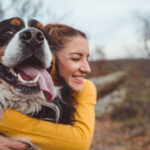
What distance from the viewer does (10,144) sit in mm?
1862

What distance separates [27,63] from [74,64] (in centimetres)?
58

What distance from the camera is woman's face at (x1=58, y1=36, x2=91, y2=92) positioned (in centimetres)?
232

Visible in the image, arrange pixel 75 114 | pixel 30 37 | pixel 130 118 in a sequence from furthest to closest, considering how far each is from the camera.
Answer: pixel 130 118
pixel 75 114
pixel 30 37

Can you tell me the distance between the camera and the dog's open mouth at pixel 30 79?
1807 mm

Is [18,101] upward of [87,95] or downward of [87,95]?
downward

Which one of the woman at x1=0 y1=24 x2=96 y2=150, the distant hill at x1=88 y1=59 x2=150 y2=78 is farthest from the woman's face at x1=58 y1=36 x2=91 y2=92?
the distant hill at x1=88 y1=59 x2=150 y2=78

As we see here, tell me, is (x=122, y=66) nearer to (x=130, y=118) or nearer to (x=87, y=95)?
(x=130, y=118)

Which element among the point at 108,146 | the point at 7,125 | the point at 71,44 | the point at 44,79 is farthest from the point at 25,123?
the point at 108,146

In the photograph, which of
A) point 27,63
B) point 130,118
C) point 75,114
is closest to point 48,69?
point 27,63

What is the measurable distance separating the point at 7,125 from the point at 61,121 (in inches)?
20.7

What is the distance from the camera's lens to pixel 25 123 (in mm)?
1931

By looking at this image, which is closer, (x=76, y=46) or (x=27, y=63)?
(x=27, y=63)

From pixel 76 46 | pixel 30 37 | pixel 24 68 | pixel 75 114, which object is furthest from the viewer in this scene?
pixel 76 46

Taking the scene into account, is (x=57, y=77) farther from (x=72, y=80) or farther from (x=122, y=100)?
(x=122, y=100)
